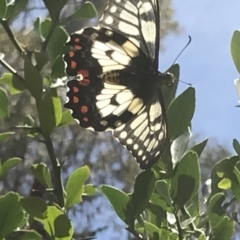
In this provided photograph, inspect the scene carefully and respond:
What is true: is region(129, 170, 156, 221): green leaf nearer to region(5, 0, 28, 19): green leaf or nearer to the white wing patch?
the white wing patch

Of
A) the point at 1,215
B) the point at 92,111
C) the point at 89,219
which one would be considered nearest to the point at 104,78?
the point at 92,111

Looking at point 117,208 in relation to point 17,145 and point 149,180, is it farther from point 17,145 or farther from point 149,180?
point 17,145

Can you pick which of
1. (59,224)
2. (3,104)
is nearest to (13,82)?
(3,104)

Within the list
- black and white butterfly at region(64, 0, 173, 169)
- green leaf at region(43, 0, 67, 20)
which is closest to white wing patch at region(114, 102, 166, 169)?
black and white butterfly at region(64, 0, 173, 169)

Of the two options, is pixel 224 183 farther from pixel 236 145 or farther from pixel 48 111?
pixel 48 111

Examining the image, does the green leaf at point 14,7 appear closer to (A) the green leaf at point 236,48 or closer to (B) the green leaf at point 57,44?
→ (B) the green leaf at point 57,44

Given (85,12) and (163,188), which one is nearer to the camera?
(163,188)

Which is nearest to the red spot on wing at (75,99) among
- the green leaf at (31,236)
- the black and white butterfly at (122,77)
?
the black and white butterfly at (122,77)
